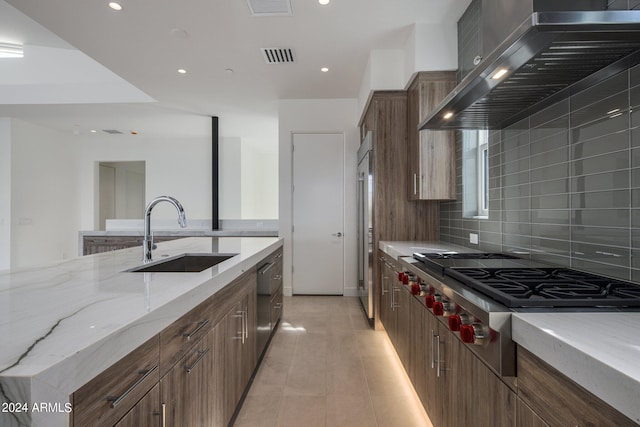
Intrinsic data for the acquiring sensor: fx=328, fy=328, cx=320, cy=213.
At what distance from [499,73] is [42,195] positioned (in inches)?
303

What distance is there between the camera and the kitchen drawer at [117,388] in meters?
0.66

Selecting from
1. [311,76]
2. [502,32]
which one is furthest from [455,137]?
[311,76]

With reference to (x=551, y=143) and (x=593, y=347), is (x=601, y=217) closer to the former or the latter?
(x=551, y=143)

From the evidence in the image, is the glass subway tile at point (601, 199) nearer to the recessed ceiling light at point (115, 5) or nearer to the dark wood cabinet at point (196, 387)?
the dark wood cabinet at point (196, 387)

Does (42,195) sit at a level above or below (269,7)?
below

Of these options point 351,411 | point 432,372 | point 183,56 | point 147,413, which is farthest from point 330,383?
point 183,56

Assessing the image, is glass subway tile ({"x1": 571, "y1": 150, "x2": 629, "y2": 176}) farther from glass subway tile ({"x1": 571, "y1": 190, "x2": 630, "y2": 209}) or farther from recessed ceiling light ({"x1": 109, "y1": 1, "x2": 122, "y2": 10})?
recessed ceiling light ({"x1": 109, "y1": 1, "x2": 122, "y2": 10})

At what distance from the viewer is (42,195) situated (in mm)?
6172

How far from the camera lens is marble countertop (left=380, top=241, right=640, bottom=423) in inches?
21.8

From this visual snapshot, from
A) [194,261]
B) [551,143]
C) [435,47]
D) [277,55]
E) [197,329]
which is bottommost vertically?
[197,329]

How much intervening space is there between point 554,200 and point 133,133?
24.1 ft

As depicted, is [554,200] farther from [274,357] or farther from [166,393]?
[274,357]

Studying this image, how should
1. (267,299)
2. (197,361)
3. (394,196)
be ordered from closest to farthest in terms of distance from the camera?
(197,361), (267,299), (394,196)

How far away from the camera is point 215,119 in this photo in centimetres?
562
